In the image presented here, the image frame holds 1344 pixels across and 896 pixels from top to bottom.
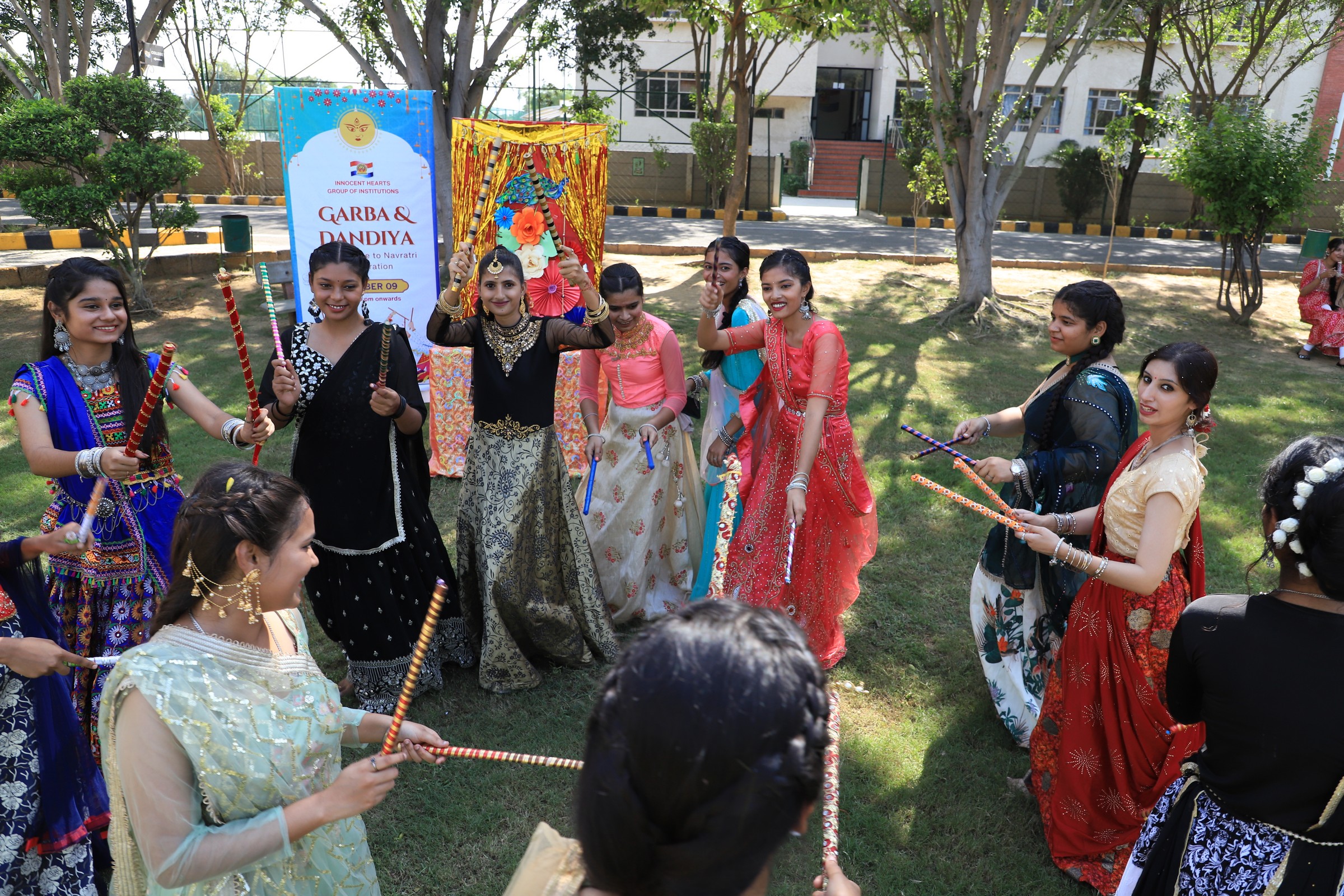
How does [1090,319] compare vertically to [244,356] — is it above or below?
above

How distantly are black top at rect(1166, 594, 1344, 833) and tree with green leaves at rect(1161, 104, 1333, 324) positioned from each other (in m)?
10.4

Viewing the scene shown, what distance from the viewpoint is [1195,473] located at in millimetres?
2574

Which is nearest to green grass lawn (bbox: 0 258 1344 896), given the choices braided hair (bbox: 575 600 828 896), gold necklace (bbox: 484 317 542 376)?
gold necklace (bbox: 484 317 542 376)

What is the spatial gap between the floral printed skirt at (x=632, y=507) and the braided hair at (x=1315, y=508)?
2.78 m

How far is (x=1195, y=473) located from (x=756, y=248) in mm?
11898

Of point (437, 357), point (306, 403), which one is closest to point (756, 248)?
point (437, 357)

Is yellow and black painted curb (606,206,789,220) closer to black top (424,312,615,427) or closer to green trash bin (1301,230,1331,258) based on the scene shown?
green trash bin (1301,230,1331,258)

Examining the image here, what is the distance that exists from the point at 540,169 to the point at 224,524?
194 inches

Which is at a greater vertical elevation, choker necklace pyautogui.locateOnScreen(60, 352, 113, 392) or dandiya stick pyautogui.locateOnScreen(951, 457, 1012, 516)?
choker necklace pyautogui.locateOnScreen(60, 352, 113, 392)

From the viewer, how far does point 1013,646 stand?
3637 mm

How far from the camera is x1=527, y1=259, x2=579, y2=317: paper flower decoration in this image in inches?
245

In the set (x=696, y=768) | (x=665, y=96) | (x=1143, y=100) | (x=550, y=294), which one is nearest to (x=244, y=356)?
(x=696, y=768)

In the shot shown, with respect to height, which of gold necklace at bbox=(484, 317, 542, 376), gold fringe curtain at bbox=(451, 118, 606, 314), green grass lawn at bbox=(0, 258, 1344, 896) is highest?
gold fringe curtain at bbox=(451, 118, 606, 314)

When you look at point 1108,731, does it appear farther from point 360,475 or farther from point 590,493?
point 360,475
